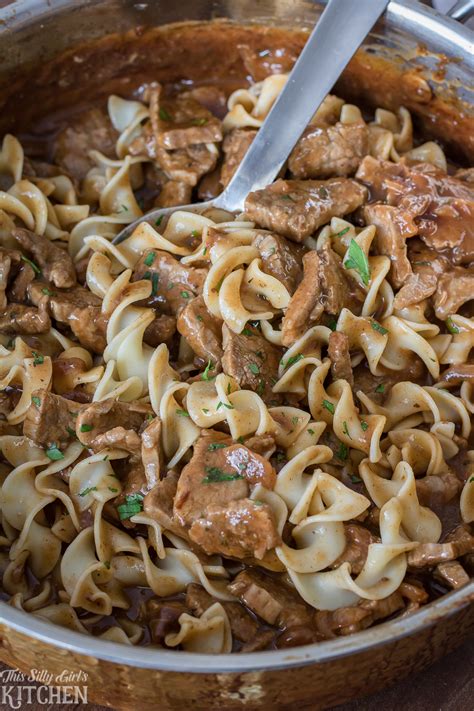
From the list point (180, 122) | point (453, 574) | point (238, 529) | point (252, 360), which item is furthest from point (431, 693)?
point (180, 122)

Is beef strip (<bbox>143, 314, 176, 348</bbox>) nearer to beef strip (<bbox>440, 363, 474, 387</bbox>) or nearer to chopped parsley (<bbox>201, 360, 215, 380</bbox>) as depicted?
chopped parsley (<bbox>201, 360, 215, 380</bbox>)

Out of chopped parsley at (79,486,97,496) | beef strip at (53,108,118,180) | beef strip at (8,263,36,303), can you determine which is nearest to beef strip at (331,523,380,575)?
A: chopped parsley at (79,486,97,496)

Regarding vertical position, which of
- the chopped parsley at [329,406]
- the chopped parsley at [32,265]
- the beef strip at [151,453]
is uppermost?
the chopped parsley at [329,406]

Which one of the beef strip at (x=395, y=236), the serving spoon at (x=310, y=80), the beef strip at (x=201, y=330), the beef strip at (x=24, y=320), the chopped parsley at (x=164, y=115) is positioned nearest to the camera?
the beef strip at (x=201, y=330)

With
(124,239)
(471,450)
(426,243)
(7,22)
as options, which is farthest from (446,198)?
(7,22)

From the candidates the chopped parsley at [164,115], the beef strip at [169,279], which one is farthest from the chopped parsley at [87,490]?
the chopped parsley at [164,115]

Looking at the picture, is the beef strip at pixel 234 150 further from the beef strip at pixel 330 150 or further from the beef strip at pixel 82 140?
the beef strip at pixel 82 140

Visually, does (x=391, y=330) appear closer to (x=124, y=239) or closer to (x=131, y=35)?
(x=124, y=239)
